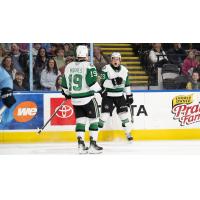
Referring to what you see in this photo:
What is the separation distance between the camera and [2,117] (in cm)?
819

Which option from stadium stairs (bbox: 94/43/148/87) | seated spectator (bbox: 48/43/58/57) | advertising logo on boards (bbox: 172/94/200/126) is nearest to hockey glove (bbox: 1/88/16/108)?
seated spectator (bbox: 48/43/58/57)

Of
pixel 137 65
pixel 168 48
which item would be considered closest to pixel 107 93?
pixel 137 65

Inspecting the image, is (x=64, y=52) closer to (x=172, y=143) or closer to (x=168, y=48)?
(x=168, y=48)

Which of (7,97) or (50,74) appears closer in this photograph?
(7,97)

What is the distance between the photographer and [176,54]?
8484 millimetres

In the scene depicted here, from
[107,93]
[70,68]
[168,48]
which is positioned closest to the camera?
[70,68]

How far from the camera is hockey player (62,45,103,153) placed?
275 inches

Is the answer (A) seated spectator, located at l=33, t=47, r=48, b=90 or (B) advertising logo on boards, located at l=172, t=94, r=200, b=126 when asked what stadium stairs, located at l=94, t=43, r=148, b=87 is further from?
(A) seated spectator, located at l=33, t=47, r=48, b=90

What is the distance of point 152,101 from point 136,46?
93 centimetres

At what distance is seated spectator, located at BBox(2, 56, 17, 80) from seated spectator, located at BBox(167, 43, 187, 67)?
2522mm

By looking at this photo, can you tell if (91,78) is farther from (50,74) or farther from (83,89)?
(50,74)

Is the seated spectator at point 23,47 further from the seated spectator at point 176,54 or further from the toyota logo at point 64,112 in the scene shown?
the seated spectator at point 176,54

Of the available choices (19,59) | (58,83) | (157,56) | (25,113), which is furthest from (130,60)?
(25,113)

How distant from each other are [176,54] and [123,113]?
53.9 inches
